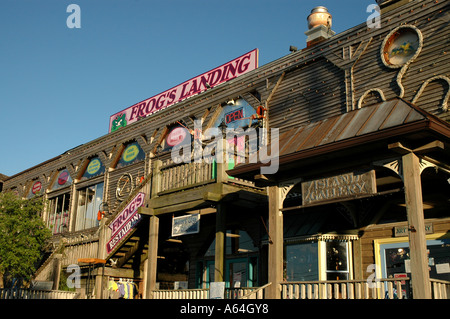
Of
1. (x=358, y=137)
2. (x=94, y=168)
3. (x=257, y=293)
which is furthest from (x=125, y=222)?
(x=358, y=137)

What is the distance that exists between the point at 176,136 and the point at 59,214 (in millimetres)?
12076

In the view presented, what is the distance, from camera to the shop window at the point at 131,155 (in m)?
24.4

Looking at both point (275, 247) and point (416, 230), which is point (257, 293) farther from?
point (416, 230)

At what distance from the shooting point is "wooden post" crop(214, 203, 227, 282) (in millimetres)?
13555

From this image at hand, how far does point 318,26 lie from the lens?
17516 mm

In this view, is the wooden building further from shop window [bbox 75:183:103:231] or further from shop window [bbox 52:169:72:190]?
shop window [bbox 52:169:72:190]

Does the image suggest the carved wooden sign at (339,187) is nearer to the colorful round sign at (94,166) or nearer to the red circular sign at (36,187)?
the colorful round sign at (94,166)

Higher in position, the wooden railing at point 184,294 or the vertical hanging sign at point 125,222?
the vertical hanging sign at point 125,222

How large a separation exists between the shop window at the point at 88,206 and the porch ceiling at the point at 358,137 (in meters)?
16.4

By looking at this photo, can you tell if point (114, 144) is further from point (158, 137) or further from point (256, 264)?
point (256, 264)

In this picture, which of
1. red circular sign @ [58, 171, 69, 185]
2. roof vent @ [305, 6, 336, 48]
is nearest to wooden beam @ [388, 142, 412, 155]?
roof vent @ [305, 6, 336, 48]

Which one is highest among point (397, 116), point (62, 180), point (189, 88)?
point (189, 88)

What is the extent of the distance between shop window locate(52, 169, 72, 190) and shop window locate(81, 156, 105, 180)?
1.63m

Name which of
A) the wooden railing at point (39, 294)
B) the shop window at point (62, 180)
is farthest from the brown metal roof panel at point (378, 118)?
the shop window at point (62, 180)
